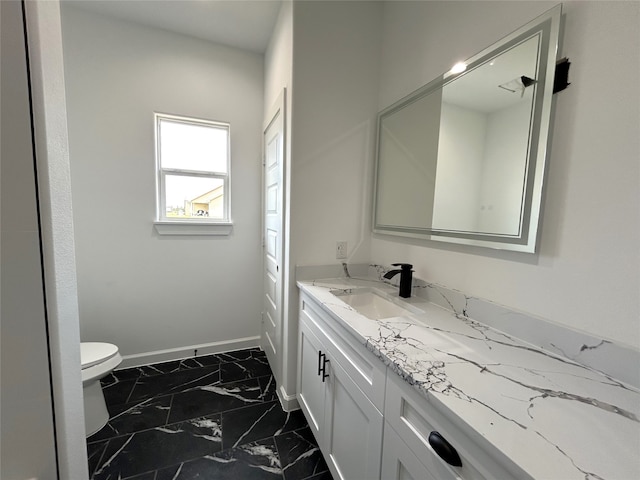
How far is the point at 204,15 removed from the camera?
1.85m

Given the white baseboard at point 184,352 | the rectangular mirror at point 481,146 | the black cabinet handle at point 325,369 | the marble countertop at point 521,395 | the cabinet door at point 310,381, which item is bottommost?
the white baseboard at point 184,352

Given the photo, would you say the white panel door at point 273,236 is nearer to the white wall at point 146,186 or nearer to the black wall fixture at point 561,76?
the white wall at point 146,186

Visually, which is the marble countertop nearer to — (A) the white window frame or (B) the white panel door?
(B) the white panel door

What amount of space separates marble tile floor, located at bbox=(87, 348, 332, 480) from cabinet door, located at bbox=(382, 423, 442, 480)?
28.6 inches

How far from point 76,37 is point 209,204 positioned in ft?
4.73

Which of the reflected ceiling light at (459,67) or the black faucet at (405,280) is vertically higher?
the reflected ceiling light at (459,67)

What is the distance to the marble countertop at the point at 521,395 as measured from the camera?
0.45m

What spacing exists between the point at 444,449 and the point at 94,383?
200 centimetres

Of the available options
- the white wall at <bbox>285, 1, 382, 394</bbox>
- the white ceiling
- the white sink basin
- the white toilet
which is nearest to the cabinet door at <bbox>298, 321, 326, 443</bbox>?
the white wall at <bbox>285, 1, 382, 394</bbox>

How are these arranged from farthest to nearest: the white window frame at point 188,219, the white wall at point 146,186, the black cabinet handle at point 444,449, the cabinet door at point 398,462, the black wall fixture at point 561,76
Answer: the white window frame at point 188,219 → the white wall at point 146,186 → the black wall fixture at point 561,76 → the cabinet door at point 398,462 → the black cabinet handle at point 444,449

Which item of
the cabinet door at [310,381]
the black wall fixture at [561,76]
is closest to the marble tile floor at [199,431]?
the cabinet door at [310,381]

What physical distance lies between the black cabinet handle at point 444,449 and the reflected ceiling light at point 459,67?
54.8 inches

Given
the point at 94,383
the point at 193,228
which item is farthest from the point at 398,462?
the point at 193,228

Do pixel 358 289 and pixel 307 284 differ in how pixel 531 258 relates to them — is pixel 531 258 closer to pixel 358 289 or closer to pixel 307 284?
pixel 358 289
